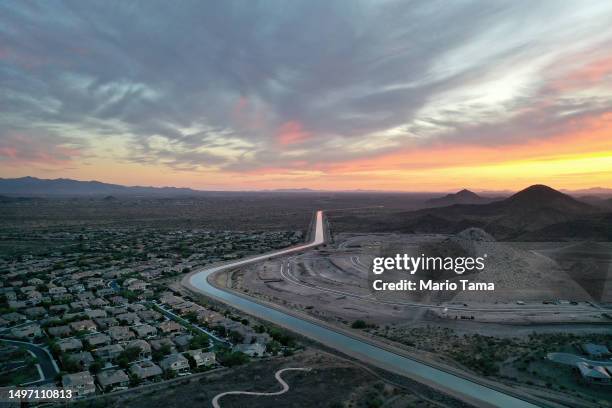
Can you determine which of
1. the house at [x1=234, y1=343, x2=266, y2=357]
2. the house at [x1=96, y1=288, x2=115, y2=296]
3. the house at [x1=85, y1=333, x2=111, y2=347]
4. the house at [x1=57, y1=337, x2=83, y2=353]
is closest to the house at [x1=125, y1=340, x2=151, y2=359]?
the house at [x1=85, y1=333, x2=111, y2=347]

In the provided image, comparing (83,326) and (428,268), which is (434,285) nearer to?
(428,268)

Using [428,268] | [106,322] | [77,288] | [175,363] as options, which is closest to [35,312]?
[106,322]

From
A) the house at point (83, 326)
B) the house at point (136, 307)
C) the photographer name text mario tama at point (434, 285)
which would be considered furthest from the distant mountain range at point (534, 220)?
the house at point (83, 326)

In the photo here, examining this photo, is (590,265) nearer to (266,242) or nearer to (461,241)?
(461,241)

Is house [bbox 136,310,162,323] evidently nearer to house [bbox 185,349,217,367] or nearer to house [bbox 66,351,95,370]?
house [bbox 66,351,95,370]

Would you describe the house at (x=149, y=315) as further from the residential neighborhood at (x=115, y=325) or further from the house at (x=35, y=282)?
the house at (x=35, y=282)

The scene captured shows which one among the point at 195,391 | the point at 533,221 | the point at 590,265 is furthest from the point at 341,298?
the point at 533,221
